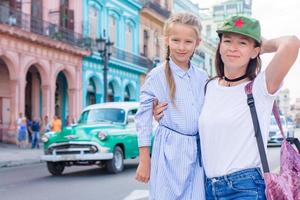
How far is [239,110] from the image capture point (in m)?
2.69

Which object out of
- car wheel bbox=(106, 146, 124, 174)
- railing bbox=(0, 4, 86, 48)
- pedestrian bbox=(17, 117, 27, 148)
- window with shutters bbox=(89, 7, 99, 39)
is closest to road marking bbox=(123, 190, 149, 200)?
car wheel bbox=(106, 146, 124, 174)

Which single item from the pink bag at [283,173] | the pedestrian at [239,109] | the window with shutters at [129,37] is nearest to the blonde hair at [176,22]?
the pedestrian at [239,109]

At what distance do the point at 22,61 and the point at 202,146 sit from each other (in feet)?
72.1

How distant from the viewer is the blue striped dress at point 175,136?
2965 millimetres

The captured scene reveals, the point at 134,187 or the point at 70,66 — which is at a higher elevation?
the point at 70,66

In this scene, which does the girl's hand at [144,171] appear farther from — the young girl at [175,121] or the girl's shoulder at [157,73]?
the girl's shoulder at [157,73]

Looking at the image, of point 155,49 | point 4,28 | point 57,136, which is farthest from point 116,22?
point 57,136

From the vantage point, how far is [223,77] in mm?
2957

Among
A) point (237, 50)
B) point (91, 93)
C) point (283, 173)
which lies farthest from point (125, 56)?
point (283, 173)

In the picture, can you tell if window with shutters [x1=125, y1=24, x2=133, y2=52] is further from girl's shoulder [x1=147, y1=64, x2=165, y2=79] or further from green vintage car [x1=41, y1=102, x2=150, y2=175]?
girl's shoulder [x1=147, y1=64, x2=165, y2=79]

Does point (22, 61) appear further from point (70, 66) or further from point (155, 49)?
point (155, 49)

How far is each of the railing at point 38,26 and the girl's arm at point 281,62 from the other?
2087 centimetres

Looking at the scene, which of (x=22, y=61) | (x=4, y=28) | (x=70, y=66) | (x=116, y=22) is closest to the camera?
(x=4, y=28)

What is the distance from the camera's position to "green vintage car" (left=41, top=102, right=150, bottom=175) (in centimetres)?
1190
